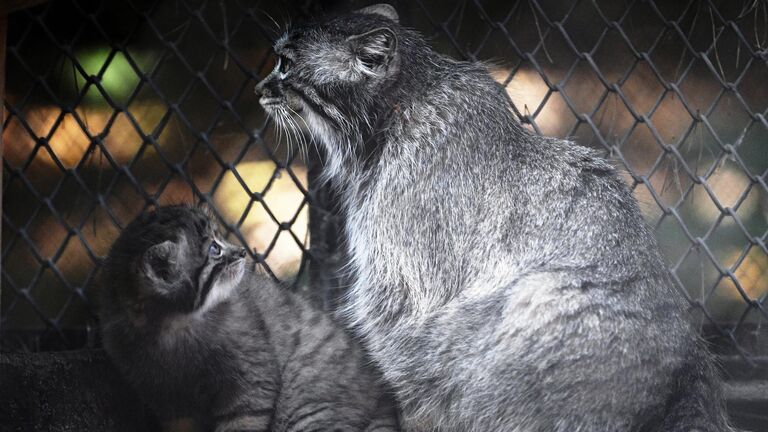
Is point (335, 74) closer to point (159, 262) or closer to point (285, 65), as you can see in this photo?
point (285, 65)

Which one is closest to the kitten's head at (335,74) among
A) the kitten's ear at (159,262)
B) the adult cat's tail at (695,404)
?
the kitten's ear at (159,262)

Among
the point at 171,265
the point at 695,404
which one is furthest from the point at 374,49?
the point at 695,404

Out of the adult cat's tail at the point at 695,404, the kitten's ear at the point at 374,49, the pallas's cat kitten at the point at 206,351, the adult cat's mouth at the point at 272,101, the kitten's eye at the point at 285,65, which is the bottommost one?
the pallas's cat kitten at the point at 206,351

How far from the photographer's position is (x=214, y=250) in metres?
3.45

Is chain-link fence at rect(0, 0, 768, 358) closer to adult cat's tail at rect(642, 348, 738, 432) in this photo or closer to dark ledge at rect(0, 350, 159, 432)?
dark ledge at rect(0, 350, 159, 432)

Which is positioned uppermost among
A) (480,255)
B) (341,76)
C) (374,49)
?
(374,49)

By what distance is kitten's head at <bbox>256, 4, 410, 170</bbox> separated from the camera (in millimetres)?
3482

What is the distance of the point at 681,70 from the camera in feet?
14.5

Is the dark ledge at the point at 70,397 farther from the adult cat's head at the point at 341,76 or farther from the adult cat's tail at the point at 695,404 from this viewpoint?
the adult cat's head at the point at 341,76

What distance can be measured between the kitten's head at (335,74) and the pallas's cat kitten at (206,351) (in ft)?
1.95

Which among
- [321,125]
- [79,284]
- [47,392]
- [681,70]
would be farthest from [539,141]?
[79,284]

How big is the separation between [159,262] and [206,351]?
0.38m

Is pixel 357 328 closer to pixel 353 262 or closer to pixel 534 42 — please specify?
pixel 353 262

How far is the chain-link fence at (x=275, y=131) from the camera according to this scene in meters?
4.21
